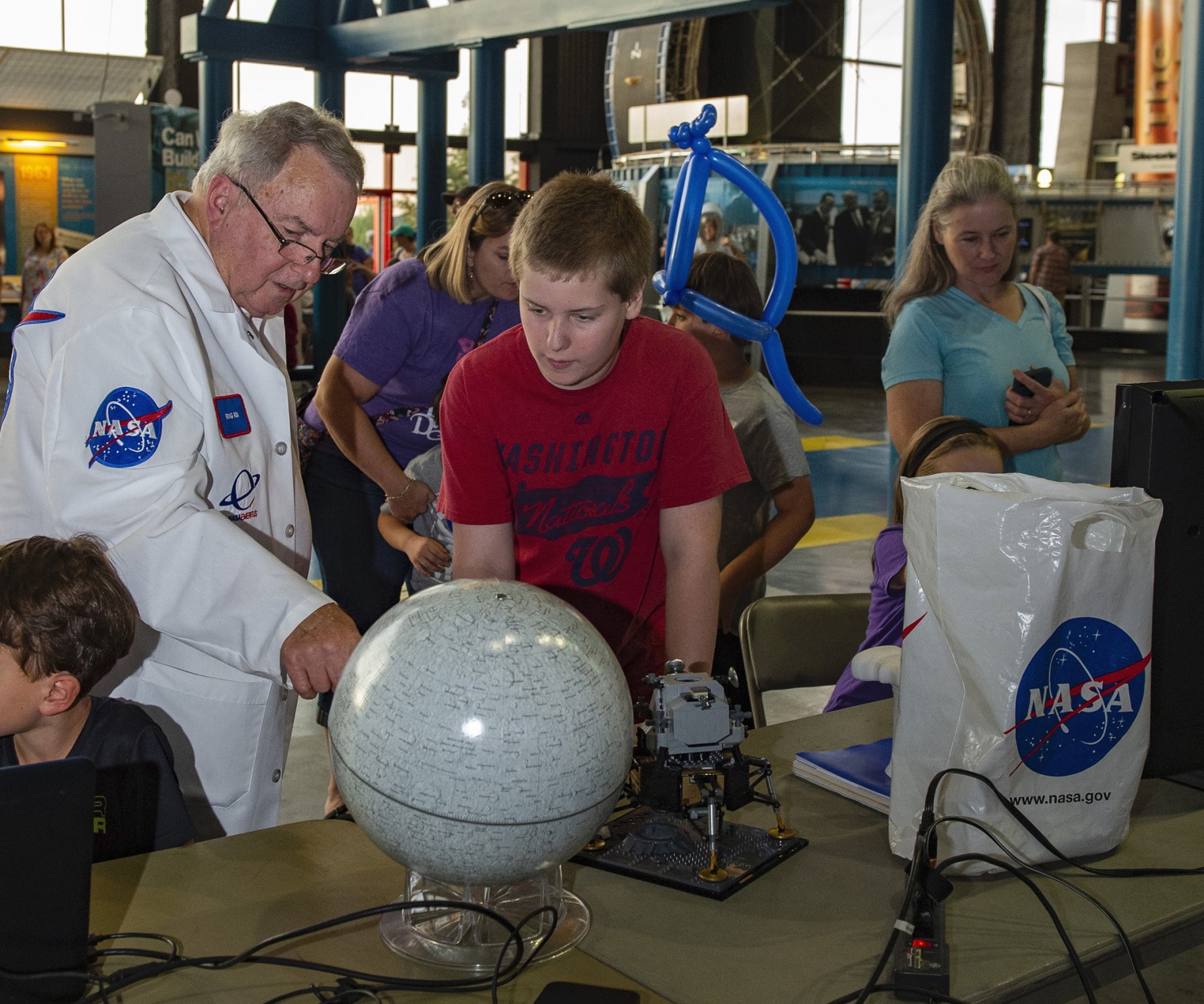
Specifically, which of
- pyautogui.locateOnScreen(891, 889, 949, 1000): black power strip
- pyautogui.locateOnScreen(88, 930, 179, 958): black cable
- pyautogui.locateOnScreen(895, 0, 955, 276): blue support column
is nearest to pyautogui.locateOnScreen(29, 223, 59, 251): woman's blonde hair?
pyautogui.locateOnScreen(895, 0, 955, 276): blue support column

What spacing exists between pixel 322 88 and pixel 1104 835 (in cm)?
659

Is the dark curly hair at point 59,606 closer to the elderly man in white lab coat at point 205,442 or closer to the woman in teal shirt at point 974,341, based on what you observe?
the elderly man in white lab coat at point 205,442

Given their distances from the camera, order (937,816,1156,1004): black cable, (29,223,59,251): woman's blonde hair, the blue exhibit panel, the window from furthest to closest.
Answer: the window
the blue exhibit panel
(29,223,59,251): woman's blonde hair
(937,816,1156,1004): black cable

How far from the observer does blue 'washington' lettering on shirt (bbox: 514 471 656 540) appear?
1775 millimetres

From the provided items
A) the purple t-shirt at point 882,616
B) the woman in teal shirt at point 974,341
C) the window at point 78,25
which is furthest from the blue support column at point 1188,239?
the window at point 78,25

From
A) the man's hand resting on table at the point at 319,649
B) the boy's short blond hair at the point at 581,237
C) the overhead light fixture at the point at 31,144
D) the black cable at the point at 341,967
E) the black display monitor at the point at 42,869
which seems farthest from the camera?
the overhead light fixture at the point at 31,144

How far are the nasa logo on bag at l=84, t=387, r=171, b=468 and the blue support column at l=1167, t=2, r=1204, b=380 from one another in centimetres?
293

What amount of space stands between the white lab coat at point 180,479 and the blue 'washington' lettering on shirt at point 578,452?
0.35m

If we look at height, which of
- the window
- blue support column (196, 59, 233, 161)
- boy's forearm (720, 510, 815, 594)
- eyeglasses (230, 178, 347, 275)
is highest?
the window

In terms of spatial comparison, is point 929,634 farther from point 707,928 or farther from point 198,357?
point 198,357

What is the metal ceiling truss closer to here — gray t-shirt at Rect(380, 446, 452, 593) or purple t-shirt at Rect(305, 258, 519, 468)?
purple t-shirt at Rect(305, 258, 519, 468)

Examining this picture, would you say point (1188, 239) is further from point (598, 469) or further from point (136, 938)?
point (136, 938)

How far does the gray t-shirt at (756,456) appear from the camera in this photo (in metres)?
2.72

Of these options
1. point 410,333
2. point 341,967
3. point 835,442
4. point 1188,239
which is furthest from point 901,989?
point 835,442
